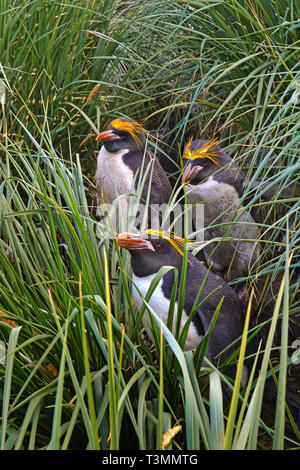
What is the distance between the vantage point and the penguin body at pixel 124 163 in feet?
10.6

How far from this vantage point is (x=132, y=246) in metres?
2.13

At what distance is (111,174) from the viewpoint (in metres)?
3.32

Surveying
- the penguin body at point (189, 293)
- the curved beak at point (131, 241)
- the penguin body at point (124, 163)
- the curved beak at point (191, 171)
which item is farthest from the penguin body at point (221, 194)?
the curved beak at point (131, 241)

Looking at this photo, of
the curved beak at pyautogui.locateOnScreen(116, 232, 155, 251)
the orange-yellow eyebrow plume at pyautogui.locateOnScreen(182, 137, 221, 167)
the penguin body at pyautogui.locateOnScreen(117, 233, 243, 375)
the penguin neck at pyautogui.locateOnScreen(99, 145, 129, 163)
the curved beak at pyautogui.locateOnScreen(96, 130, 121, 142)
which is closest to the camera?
the curved beak at pyautogui.locateOnScreen(116, 232, 155, 251)

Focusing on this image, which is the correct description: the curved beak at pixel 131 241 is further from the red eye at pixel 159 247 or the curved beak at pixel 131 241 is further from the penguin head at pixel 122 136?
the penguin head at pixel 122 136

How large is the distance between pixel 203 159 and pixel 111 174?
1.67 feet

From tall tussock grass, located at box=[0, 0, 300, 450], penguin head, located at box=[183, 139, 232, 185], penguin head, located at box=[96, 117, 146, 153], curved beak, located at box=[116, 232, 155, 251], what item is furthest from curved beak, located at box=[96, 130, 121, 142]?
curved beak, located at box=[116, 232, 155, 251]

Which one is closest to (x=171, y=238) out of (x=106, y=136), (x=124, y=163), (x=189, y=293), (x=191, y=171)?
(x=189, y=293)

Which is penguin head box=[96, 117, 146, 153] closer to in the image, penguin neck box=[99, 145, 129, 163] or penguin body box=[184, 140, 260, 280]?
penguin neck box=[99, 145, 129, 163]

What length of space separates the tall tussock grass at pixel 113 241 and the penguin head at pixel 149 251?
7cm

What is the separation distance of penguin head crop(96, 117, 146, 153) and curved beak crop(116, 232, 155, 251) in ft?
3.81

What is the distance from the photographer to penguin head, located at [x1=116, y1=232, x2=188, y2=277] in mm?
2129
